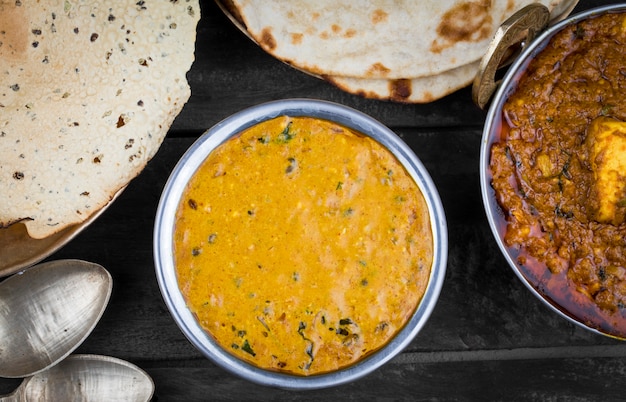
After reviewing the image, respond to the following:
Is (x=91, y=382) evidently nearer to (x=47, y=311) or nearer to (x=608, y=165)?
(x=47, y=311)

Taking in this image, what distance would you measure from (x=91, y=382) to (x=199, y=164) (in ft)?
3.02

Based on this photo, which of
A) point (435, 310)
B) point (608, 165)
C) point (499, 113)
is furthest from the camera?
point (435, 310)

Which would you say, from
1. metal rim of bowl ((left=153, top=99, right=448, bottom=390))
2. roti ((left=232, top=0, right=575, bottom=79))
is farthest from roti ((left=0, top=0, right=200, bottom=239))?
A: roti ((left=232, top=0, right=575, bottom=79))

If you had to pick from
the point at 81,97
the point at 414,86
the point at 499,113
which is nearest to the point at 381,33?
the point at 414,86

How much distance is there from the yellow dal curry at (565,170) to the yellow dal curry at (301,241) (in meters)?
0.31

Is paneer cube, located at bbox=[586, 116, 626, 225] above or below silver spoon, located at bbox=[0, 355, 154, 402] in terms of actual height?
above

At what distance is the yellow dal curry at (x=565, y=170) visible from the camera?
1938mm

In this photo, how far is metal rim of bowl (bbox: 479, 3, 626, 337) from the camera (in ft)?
6.35

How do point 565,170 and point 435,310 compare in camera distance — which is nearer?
point 565,170

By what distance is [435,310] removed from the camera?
2359mm

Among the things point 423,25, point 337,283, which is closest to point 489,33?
point 423,25

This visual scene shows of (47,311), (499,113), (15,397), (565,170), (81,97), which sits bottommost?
(15,397)

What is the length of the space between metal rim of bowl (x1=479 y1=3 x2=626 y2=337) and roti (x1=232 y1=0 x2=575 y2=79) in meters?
0.18

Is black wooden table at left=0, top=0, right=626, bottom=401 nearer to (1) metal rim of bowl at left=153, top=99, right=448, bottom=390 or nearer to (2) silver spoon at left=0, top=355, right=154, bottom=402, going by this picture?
(2) silver spoon at left=0, top=355, right=154, bottom=402
